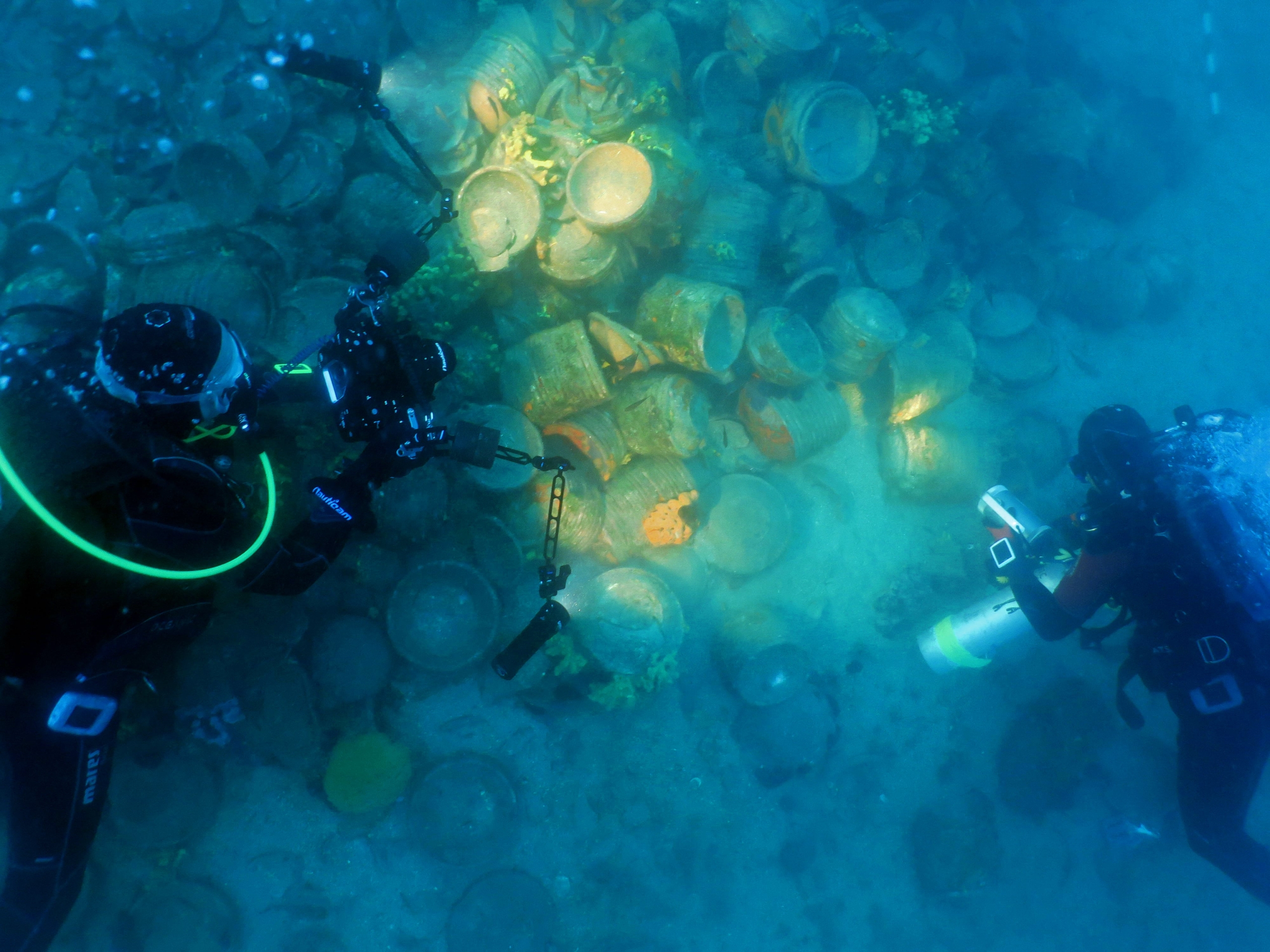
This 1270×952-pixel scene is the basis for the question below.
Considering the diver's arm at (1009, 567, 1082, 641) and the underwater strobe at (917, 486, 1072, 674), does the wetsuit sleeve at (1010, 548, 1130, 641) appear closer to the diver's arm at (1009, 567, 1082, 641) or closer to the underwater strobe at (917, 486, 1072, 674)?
the diver's arm at (1009, 567, 1082, 641)

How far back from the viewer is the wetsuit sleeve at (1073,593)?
5.12 m

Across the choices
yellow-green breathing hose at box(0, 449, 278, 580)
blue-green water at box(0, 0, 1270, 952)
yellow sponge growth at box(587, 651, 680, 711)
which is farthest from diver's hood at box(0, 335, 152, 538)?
yellow sponge growth at box(587, 651, 680, 711)

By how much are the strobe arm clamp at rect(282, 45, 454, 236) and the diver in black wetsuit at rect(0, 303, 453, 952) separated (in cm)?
121

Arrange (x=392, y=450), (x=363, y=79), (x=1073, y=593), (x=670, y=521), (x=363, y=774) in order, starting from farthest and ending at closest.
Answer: (x=670, y=521) → (x=1073, y=593) → (x=363, y=774) → (x=363, y=79) → (x=392, y=450)

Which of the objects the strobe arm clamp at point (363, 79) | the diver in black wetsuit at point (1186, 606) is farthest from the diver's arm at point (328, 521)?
the diver in black wetsuit at point (1186, 606)

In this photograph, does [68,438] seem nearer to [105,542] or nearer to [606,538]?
[105,542]

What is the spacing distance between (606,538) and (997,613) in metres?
3.74

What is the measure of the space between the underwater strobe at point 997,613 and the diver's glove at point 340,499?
5370 mm

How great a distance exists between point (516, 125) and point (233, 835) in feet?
20.3

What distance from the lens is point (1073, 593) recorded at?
5.24 m

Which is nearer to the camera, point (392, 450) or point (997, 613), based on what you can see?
point (392, 450)

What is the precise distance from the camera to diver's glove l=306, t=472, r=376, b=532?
10.8 feet

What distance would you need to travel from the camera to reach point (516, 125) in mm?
5438

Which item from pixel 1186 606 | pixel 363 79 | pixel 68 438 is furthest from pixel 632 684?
pixel 363 79
